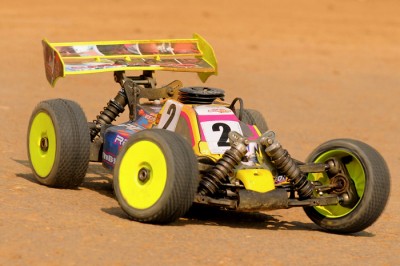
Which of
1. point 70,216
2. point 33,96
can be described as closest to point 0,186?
point 70,216

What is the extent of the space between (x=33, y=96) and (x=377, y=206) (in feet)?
33.6

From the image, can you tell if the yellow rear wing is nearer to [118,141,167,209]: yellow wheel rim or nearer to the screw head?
[118,141,167,209]: yellow wheel rim

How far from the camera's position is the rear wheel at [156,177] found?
32.6ft

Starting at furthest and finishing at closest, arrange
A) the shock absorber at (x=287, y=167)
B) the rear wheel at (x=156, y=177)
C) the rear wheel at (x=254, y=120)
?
the rear wheel at (x=254, y=120)
the shock absorber at (x=287, y=167)
the rear wheel at (x=156, y=177)

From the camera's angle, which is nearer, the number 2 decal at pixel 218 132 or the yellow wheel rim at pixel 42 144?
the number 2 decal at pixel 218 132

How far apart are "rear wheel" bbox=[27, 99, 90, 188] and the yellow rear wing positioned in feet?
1.49

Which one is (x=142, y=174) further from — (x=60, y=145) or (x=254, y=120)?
(x=254, y=120)

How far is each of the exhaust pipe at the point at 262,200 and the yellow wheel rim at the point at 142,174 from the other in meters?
0.78

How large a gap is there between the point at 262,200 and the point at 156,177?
100cm

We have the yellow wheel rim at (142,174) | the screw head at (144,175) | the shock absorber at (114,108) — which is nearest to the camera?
the yellow wheel rim at (142,174)

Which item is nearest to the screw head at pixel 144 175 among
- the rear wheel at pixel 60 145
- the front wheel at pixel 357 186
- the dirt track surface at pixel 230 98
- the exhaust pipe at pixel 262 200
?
the dirt track surface at pixel 230 98

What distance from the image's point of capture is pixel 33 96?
19.7 m

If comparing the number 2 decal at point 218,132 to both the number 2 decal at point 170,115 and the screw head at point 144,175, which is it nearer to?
the number 2 decal at point 170,115

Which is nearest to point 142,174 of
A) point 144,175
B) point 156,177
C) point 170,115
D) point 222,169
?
point 144,175
